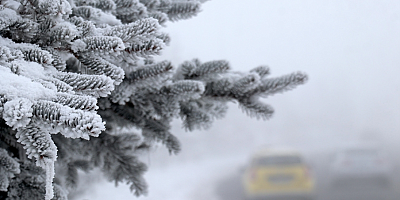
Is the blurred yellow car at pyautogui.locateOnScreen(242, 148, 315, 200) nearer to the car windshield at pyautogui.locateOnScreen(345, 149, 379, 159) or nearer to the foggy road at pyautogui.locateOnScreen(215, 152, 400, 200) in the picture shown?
the foggy road at pyautogui.locateOnScreen(215, 152, 400, 200)

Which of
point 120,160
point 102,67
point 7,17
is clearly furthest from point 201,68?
point 7,17

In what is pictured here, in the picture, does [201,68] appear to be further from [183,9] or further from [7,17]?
[7,17]

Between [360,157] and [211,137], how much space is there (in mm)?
37876

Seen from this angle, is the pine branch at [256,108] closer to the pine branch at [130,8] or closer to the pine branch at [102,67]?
the pine branch at [130,8]

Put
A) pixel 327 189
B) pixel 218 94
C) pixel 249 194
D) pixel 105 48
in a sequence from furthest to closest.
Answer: pixel 327 189
pixel 249 194
pixel 218 94
pixel 105 48

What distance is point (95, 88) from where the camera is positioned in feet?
3.51

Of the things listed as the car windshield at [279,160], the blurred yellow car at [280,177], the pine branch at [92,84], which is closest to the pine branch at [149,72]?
the pine branch at [92,84]

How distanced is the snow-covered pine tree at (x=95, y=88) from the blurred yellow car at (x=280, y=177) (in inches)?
373

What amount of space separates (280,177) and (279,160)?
1.69 ft

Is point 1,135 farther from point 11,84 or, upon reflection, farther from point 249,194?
point 249,194

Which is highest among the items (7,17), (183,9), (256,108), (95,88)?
(183,9)

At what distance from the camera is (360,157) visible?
14203mm

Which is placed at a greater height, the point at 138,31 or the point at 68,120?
the point at 138,31

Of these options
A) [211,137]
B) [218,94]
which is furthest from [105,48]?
[211,137]
